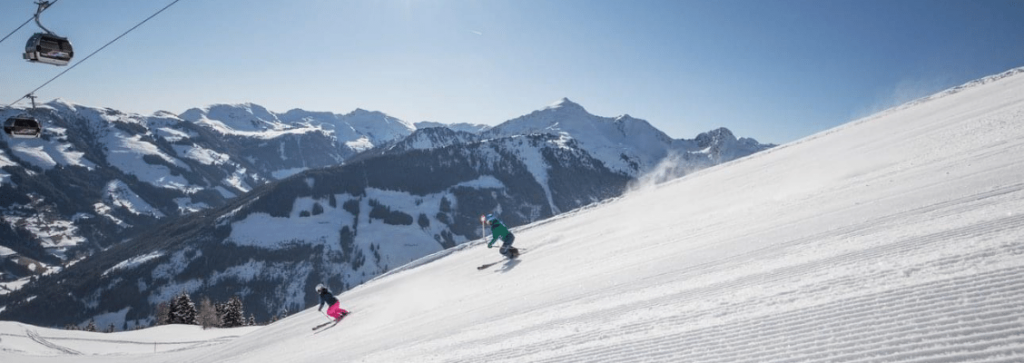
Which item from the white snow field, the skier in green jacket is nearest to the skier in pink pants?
the white snow field

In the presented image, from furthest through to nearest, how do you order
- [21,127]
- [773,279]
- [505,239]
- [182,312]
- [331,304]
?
[182,312] < [505,239] < [331,304] < [21,127] < [773,279]

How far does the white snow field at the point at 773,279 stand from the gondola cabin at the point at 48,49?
9009 millimetres

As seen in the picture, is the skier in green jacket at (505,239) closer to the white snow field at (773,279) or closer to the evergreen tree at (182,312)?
the white snow field at (773,279)

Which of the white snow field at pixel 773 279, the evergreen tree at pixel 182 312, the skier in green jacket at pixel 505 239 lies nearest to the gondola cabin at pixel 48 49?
the white snow field at pixel 773 279

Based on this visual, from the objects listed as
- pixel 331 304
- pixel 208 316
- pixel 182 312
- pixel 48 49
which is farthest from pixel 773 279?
pixel 208 316

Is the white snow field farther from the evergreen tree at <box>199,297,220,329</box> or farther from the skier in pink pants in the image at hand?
the evergreen tree at <box>199,297,220,329</box>

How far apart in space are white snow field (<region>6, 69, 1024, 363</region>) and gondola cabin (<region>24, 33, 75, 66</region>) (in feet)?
29.6

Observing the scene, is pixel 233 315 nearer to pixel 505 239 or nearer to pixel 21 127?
pixel 21 127

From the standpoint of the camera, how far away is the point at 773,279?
22.6 ft

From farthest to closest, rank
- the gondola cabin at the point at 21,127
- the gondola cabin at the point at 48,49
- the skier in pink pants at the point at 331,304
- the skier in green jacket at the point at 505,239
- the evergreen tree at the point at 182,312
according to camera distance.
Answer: the evergreen tree at the point at 182,312
the skier in green jacket at the point at 505,239
the skier in pink pants at the point at 331,304
the gondola cabin at the point at 21,127
the gondola cabin at the point at 48,49

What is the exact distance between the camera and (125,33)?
12.3m

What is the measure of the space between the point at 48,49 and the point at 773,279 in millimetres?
15785

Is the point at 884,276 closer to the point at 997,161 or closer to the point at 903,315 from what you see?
the point at 903,315

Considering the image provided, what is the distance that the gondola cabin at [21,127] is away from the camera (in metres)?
13.8
